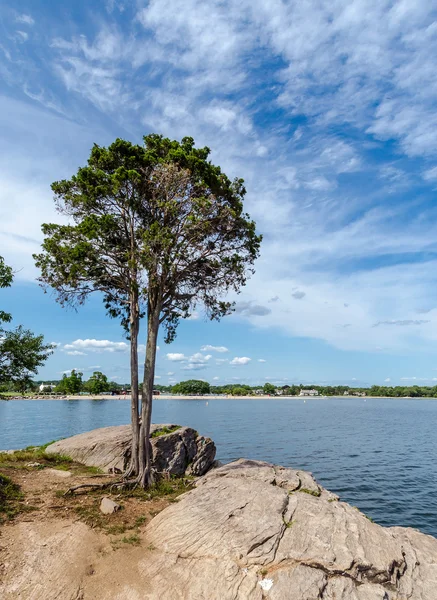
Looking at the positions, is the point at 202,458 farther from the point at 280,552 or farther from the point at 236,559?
the point at 236,559

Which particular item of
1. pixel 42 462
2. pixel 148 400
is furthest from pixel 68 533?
pixel 42 462

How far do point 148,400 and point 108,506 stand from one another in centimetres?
553

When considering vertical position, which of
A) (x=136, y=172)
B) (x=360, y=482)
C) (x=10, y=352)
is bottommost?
(x=360, y=482)

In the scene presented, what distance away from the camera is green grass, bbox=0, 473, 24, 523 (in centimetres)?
1375

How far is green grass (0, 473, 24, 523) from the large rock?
19.6ft

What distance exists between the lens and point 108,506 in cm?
1484

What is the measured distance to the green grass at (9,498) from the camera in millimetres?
13751

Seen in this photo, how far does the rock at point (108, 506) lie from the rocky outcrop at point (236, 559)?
5.14 feet

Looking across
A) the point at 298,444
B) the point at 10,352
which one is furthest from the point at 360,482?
the point at 10,352

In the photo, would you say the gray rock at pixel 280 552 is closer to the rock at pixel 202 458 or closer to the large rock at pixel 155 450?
the large rock at pixel 155 450

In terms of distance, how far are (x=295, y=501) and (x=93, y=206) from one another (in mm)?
17026

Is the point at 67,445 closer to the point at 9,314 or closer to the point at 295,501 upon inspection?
the point at 9,314

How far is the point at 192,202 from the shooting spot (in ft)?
65.2

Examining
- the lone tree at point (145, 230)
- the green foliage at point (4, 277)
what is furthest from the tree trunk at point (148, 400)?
the green foliage at point (4, 277)
